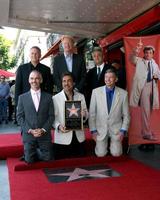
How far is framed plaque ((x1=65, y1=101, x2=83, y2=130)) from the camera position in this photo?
223 inches

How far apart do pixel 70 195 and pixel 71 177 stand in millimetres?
806

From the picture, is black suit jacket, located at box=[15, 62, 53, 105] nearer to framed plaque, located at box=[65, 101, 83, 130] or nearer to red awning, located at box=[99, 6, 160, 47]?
framed plaque, located at box=[65, 101, 83, 130]

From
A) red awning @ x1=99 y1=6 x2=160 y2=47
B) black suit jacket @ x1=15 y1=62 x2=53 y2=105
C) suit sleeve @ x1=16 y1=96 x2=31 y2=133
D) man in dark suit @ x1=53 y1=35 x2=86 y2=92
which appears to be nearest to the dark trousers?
suit sleeve @ x1=16 y1=96 x2=31 y2=133

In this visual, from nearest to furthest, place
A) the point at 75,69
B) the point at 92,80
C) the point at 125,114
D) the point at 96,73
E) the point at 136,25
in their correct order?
Answer: 1. the point at 125,114
2. the point at 75,69
3. the point at 96,73
4. the point at 92,80
5. the point at 136,25

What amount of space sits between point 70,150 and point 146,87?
1598 millimetres

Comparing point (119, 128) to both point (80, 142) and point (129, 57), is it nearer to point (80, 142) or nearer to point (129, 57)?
point (80, 142)

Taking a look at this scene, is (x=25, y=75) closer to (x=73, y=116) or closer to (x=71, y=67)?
(x=71, y=67)

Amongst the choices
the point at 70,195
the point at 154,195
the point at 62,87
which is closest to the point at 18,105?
the point at 62,87

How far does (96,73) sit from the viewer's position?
6.39m

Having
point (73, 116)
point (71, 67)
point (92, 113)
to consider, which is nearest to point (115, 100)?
point (92, 113)

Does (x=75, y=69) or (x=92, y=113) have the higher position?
(x=75, y=69)

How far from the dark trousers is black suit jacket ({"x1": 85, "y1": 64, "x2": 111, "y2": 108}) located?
0.93m

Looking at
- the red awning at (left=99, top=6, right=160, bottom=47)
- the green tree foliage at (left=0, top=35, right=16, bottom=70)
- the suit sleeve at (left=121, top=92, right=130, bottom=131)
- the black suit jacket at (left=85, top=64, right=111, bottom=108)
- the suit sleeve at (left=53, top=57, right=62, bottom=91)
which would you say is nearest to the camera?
the suit sleeve at (left=121, top=92, right=130, bottom=131)

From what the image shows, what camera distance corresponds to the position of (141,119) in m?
6.27
